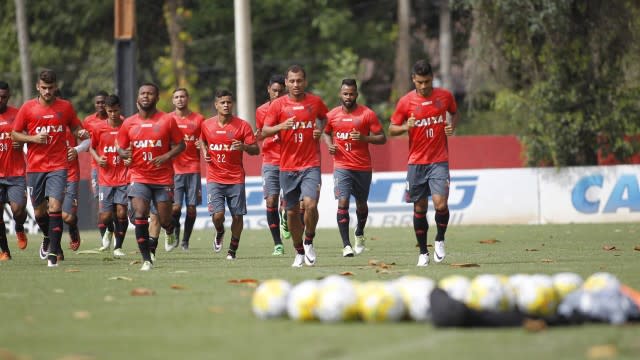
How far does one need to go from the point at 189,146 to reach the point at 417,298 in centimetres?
1241

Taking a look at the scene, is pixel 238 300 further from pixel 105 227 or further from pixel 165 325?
pixel 105 227

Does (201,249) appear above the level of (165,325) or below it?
below

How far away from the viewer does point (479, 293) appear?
9.52 meters

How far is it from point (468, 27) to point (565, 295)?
30.8 metres

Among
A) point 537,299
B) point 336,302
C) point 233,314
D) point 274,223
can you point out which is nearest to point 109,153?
point 274,223

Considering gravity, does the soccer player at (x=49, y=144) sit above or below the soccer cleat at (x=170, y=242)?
above

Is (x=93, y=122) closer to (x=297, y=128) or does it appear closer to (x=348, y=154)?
(x=348, y=154)

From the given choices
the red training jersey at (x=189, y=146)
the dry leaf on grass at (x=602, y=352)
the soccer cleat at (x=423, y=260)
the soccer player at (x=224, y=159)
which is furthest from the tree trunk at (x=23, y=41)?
the dry leaf on grass at (x=602, y=352)

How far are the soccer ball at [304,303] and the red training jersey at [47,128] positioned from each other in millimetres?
7825

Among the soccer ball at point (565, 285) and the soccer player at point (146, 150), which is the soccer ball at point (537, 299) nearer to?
the soccer ball at point (565, 285)

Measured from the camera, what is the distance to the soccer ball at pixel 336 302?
947cm

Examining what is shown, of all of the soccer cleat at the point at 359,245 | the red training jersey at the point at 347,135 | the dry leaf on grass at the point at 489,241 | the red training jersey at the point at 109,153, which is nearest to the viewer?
the red training jersey at the point at 347,135

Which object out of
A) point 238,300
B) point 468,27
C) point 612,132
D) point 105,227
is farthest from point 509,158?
point 238,300

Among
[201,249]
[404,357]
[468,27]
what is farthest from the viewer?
[468,27]
